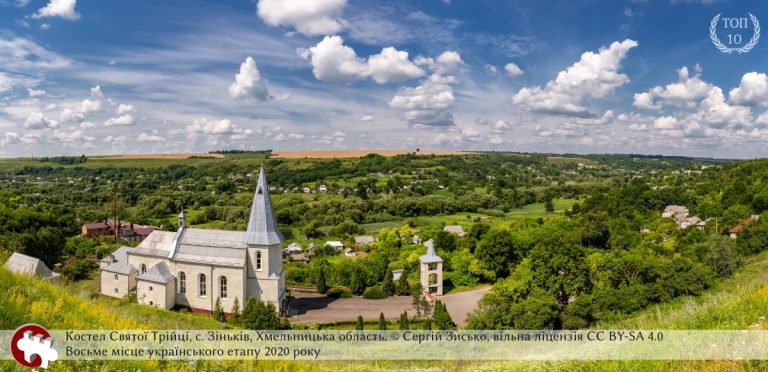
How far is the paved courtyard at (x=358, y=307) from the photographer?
3353cm

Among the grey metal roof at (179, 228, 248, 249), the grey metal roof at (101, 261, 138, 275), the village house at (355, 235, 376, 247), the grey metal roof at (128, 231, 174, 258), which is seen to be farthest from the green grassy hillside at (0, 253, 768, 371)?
the village house at (355, 235, 376, 247)

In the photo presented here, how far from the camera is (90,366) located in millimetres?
6055

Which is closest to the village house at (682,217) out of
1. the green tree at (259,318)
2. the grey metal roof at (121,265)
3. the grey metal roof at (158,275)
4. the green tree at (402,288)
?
the green tree at (402,288)

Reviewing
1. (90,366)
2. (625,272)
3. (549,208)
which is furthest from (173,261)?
(549,208)

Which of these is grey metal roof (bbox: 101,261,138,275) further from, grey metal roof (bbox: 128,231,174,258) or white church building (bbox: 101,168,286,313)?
white church building (bbox: 101,168,286,313)

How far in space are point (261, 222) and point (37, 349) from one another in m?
27.5

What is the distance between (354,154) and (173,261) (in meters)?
156

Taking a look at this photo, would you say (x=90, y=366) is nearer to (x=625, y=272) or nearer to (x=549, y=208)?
(x=625, y=272)

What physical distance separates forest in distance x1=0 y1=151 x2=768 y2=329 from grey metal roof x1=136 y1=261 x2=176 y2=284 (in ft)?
35.1

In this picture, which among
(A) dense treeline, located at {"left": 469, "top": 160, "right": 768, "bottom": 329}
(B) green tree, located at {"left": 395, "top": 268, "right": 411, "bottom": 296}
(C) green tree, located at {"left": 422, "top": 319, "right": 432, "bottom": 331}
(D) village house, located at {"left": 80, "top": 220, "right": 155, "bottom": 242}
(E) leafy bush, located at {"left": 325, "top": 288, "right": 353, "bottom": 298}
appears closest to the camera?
(A) dense treeline, located at {"left": 469, "top": 160, "right": 768, "bottom": 329}

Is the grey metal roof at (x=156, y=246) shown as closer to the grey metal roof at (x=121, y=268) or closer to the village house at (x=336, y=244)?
the grey metal roof at (x=121, y=268)

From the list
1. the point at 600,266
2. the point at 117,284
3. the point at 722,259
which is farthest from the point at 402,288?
the point at 722,259

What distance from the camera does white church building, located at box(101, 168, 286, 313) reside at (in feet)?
106

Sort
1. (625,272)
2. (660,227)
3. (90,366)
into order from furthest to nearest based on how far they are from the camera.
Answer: (660,227)
(625,272)
(90,366)
